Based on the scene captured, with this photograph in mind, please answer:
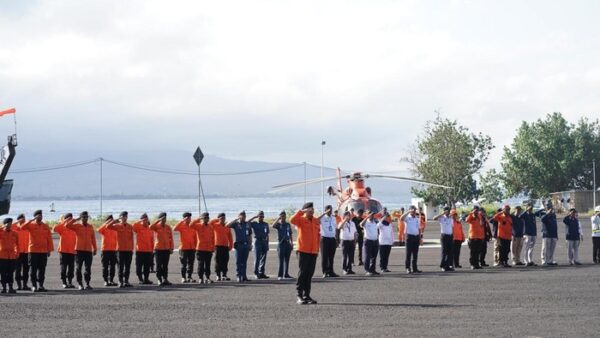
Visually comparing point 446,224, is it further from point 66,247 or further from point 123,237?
point 66,247

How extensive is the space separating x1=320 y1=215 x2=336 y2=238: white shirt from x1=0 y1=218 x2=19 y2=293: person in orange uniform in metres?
7.78

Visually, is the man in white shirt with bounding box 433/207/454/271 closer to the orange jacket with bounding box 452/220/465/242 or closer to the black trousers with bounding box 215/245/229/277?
the orange jacket with bounding box 452/220/465/242

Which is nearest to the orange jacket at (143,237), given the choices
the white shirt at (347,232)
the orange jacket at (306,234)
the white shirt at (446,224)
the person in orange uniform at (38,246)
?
the person in orange uniform at (38,246)

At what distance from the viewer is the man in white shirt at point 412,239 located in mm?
26219

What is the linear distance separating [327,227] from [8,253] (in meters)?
8.21

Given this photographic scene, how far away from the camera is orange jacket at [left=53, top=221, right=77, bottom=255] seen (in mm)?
22381

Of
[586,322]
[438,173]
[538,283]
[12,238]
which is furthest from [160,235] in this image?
[438,173]

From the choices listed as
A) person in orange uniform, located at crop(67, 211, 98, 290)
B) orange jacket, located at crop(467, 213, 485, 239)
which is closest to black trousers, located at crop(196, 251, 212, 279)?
person in orange uniform, located at crop(67, 211, 98, 290)

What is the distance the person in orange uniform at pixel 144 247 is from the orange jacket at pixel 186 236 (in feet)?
2.42

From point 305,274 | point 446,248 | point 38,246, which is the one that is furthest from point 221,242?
point 305,274

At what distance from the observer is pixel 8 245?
21.8 metres

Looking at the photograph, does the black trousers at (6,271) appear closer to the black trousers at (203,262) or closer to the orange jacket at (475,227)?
the black trousers at (203,262)

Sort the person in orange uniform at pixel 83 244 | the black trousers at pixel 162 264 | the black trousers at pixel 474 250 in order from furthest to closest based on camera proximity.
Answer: the black trousers at pixel 474 250 < the black trousers at pixel 162 264 < the person in orange uniform at pixel 83 244

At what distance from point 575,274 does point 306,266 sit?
9053mm
